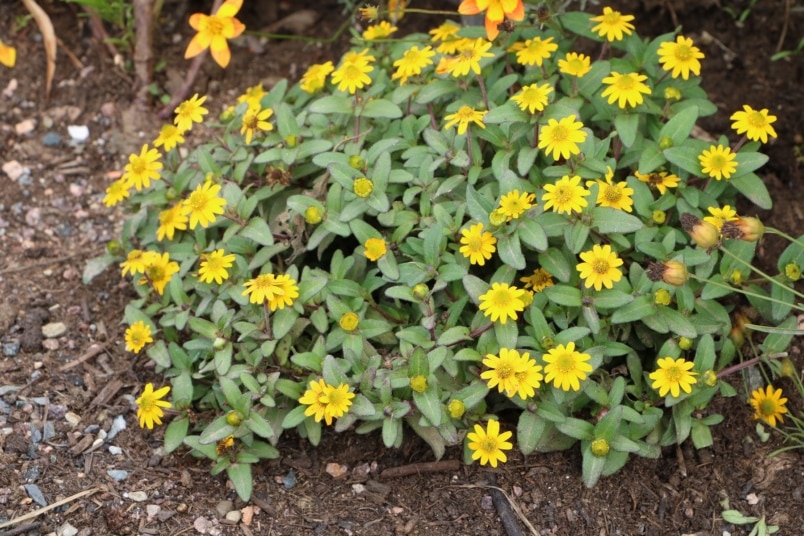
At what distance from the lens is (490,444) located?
2.49 meters

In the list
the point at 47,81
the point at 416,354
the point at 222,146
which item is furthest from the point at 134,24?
the point at 416,354

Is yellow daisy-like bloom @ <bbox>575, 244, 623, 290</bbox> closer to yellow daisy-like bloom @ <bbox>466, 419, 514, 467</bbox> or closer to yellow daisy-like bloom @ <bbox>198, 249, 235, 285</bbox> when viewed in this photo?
yellow daisy-like bloom @ <bbox>466, 419, 514, 467</bbox>

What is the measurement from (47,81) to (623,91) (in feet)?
7.54

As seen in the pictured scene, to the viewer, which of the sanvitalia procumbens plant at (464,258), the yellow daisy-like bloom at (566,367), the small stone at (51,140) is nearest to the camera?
the yellow daisy-like bloom at (566,367)

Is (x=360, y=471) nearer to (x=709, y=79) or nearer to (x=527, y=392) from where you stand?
(x=527, y=392)

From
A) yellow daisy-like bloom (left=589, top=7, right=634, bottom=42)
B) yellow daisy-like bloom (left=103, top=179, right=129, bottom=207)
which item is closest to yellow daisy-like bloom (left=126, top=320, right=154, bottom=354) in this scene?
yellow daisy-like bloom (left=103, top=179, right=129, bottom=207)

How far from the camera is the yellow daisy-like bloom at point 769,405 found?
8.89 feet

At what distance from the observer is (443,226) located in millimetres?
2719

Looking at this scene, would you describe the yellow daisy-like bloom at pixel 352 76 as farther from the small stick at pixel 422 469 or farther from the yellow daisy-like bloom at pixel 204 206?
the small stick at pixel 422 469

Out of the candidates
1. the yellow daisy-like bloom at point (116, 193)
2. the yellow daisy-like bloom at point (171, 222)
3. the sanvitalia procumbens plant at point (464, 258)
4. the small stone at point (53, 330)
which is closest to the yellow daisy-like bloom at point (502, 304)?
the sanvitalia procumbens plant at point (464, 258)

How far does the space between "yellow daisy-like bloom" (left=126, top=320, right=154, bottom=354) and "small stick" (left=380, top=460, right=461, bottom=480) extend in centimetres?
81

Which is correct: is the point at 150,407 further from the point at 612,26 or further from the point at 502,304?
the point at 612,26

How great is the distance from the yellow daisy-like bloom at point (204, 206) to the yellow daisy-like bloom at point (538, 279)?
2.96 ft

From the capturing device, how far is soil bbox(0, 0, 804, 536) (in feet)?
8.52
